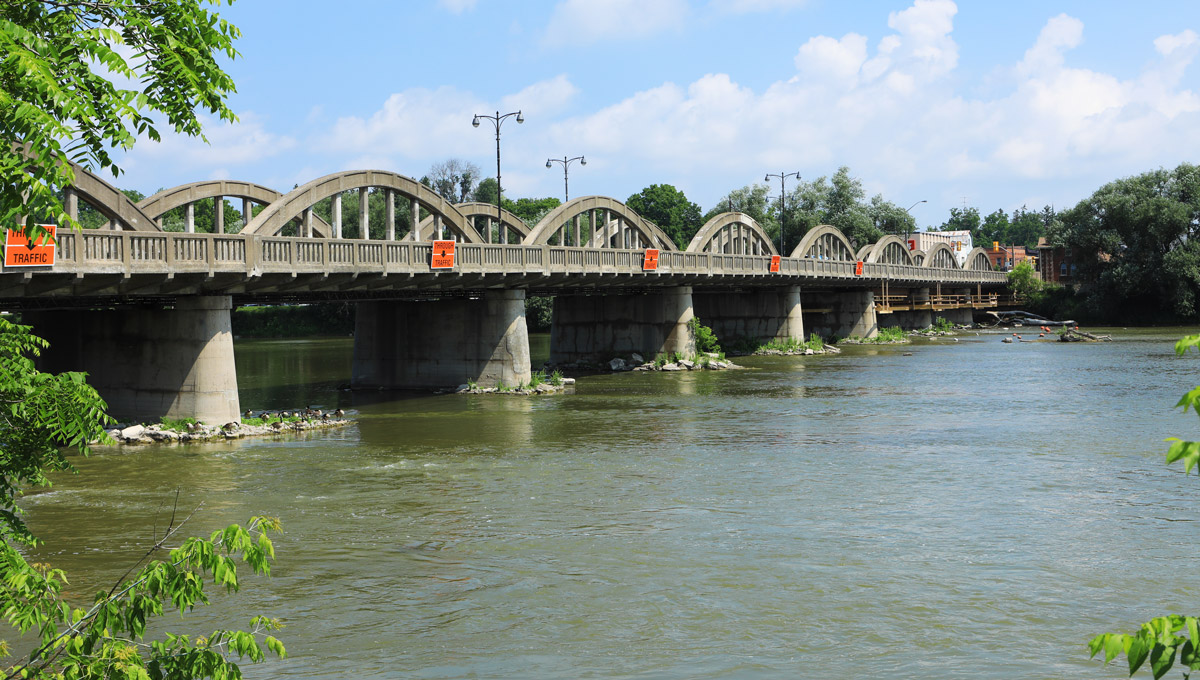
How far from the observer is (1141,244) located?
90.1 metres

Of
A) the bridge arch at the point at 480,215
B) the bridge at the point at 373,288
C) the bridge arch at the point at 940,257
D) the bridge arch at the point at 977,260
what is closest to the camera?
the bridge at the point at 373,288

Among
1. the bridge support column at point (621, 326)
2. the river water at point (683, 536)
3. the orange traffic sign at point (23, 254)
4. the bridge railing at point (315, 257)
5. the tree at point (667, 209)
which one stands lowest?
the river water at point (683, 536)

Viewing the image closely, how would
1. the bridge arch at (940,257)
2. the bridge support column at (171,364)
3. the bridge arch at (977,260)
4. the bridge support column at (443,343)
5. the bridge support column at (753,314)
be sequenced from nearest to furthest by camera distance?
1. the bridge support column at (171,364)
2. the bridge support column at (443,343)
3. the bridge support column at (753,314)
4. the bridge arch at (940,257)
5. the bridge arch at (977,260)

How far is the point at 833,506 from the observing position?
759 inches

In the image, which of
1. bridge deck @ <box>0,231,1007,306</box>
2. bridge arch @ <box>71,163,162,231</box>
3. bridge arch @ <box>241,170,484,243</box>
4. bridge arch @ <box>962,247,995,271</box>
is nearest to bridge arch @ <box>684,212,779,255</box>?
bridge deck @ <box>0,231,1007,306</box>

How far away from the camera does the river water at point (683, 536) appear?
39.1 ft

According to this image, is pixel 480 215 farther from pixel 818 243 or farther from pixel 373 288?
pixel 818 243

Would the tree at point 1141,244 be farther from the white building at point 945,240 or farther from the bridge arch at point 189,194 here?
the bridge arch at point 189,194

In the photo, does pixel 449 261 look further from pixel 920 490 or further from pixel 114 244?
pixel 920 490

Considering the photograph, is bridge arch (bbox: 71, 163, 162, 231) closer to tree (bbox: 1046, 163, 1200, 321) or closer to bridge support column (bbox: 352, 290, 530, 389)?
bridge support column (bbox: 352, 290, 530, 389)

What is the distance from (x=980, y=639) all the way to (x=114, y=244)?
20.7 m

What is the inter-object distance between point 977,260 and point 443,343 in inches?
3876

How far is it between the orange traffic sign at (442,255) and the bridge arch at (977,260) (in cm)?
9109

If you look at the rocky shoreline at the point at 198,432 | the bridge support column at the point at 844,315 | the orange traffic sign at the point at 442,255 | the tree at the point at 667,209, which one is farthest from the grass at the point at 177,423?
the tree at the point at 667,209
